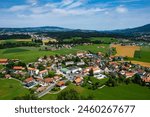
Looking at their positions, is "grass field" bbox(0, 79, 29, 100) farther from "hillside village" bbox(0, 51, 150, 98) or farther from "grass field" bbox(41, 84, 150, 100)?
"grass field" bbox(41, 84, 150, 100)

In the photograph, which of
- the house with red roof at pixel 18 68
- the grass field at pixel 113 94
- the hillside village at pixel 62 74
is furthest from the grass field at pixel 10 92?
the house with red roof at pixel 18 68

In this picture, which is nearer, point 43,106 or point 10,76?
point 43,106

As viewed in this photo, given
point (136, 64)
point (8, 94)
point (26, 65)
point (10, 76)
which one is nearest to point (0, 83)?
point (10, 76)

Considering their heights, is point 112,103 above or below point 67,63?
above

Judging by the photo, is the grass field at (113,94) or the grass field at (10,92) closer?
the grass field at (10,92)

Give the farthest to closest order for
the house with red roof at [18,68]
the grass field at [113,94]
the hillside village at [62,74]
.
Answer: the house with red roof at [18,68] < the hillside village at [62,74] < the grass field at [113,94]

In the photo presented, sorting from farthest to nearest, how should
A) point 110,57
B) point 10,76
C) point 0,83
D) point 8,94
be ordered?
1. point 110,57
2. point 10,76
3. point 0,83
4. point 8,94

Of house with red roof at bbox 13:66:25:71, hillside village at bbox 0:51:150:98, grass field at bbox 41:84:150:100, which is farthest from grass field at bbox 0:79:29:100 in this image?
house with red roof at bbox 13:66:25:71

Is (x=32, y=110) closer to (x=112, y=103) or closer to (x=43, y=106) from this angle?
(x=43, y=106)

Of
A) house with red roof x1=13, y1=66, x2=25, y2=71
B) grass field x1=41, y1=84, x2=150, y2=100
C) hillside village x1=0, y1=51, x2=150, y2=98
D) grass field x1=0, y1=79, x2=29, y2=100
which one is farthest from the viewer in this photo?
house with red roof x1=13, y1=66, x2=25, y2=71

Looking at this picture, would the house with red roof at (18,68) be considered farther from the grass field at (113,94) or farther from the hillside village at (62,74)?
the grass field at (113,94)

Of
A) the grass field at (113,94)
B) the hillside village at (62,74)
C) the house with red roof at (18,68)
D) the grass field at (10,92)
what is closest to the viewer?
the grass field at (10,92)
